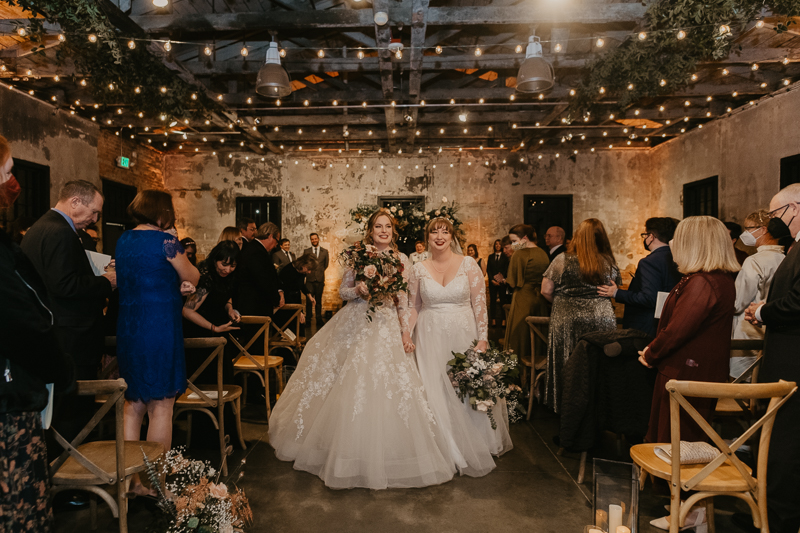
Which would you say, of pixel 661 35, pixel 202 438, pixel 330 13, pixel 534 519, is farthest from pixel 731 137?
pixel 202 438

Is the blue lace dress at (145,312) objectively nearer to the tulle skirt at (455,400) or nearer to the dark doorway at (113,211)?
the tulle skirt at (455,400)

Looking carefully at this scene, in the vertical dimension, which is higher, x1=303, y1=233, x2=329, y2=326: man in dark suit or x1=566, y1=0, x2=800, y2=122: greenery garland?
x1=566, y1=0, x2=800, y2=122: greenery garland

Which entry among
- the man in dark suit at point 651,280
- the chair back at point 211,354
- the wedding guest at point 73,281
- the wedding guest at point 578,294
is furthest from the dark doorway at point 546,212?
the wedding guest at point 73,281

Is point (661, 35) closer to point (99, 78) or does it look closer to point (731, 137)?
point (731, 137)

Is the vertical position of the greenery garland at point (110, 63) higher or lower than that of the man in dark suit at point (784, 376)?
higher

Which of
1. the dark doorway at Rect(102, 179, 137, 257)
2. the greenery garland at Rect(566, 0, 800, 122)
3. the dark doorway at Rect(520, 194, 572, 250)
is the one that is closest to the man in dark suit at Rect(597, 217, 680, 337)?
the greenery garland at Rect(566, 0, 800, 122)

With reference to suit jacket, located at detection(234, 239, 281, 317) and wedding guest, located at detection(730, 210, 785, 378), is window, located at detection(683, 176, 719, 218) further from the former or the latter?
suit jacket, located at detection(234, 239, 281, 317)

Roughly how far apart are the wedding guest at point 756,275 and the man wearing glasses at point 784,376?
3.82 ft

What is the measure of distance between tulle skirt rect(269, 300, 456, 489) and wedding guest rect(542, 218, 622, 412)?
4.94 feet

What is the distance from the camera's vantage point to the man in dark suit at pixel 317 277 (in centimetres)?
1022

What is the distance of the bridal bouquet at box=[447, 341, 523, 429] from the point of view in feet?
9.96

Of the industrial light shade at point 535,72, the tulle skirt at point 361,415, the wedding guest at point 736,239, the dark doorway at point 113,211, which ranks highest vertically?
the industrial light shade at point 535,72

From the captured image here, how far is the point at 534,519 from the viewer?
2654mm

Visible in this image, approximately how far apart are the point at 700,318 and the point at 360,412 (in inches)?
80.0
